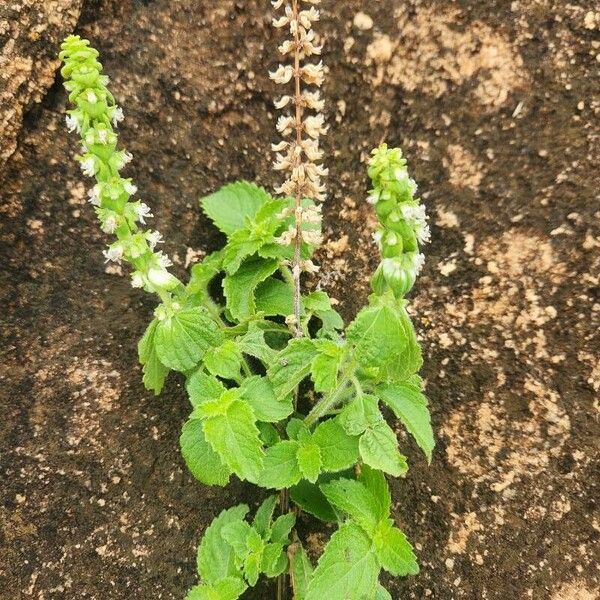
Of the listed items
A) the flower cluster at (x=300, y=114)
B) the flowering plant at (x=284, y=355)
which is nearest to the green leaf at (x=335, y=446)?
the flowering plant at (x=284, y=355)

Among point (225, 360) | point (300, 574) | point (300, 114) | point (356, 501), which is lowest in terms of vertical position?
point (300, 574)

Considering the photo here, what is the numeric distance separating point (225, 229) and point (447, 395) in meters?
1.18

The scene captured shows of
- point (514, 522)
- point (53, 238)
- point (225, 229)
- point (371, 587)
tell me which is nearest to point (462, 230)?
point (225, 229)

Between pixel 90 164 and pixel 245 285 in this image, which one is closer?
pixel 90 164

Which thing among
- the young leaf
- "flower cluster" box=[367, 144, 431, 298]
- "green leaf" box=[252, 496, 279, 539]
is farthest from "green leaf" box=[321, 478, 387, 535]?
"flower cluster" box=[367, 144, 431, 298]

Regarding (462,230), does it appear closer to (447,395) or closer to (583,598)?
(447,395)

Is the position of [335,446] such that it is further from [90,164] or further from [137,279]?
[90,164]

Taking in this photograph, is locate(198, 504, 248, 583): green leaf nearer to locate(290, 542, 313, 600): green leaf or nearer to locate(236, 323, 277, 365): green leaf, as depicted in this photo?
locate(290, 542, 313, 600): green leaf

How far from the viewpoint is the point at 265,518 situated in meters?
2.79

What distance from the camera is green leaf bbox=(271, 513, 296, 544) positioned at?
2.74 meters

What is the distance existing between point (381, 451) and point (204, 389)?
66 cm

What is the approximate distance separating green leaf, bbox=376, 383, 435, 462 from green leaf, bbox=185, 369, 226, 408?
57 cm

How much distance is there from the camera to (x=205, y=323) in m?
2.50

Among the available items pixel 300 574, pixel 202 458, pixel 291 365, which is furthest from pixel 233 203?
pixel 300 574
